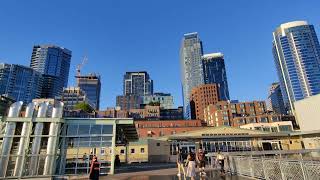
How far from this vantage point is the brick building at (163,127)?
8819 centimetres

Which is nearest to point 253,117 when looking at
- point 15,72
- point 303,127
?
point 303,127

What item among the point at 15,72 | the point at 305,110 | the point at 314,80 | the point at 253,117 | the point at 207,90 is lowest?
the point at 305,110

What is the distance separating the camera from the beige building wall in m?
44.7

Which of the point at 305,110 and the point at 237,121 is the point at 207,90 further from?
the point at 305,110

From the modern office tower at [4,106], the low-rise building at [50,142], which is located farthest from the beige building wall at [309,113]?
the modern office tower at [4,106]

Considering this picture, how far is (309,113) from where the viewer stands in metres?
46.9

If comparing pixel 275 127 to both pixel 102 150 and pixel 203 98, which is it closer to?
pixel 102 150

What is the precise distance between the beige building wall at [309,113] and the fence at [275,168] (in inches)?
1456

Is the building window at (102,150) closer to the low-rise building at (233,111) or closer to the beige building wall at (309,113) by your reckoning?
the beige building wall at (309,113)

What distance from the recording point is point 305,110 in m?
47.9

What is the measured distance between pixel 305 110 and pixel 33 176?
51264 mm

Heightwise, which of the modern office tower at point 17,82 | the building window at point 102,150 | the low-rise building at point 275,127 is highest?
the modern office tower at point 17,82

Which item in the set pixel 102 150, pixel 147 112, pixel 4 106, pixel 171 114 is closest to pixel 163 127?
pixel 147 112

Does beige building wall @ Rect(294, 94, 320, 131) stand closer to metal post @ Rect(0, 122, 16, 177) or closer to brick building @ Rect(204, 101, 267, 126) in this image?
metal post @ Rect(0, 122, 16, 177)
